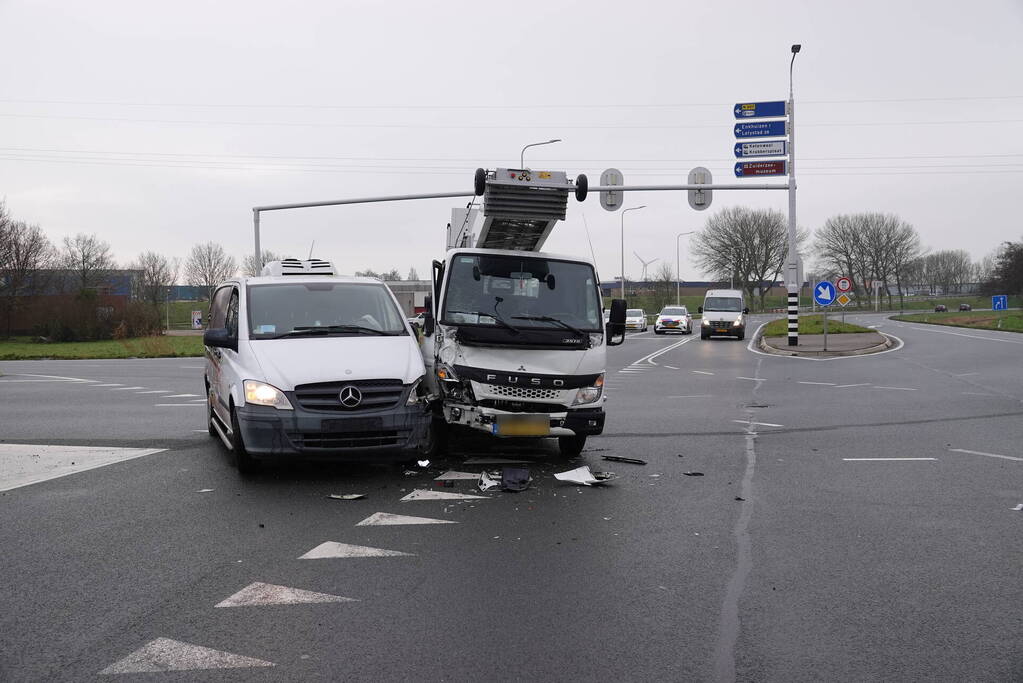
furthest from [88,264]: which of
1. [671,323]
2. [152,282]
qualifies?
[671,323]

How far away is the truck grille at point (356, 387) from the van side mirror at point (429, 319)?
1256 millimetres

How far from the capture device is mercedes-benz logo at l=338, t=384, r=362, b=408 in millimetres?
7297

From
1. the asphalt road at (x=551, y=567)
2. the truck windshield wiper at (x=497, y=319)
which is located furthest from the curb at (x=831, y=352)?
the truck windshield wiper at (x=497, y=319)

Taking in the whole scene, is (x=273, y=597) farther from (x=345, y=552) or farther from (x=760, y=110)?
(x=760, y=110)

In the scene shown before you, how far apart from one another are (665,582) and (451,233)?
9.03 metres

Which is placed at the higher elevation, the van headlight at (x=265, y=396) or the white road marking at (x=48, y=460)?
the van headlight at (x=265, y=396)

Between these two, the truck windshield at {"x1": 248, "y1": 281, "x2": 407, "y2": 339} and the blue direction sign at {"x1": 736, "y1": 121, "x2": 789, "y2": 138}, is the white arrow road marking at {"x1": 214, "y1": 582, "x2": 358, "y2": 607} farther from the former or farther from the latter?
the blue direction sign at {"x1": 736, "y1": 121, "x2": 789, "y2": 138}

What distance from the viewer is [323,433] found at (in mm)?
7230

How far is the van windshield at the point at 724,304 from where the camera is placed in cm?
3875

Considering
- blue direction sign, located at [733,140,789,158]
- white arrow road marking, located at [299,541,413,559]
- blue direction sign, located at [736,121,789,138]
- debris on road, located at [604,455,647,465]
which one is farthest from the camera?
blue direction sign, located at [736,121,789,138]

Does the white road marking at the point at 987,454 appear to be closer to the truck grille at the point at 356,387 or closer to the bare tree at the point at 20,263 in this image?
the truck grille at the point at 356,387

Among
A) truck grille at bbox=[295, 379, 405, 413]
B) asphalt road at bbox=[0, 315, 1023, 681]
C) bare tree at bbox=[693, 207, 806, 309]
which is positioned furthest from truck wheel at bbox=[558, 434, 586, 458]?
bare tree at bbox=[693, 207, 806, 309]

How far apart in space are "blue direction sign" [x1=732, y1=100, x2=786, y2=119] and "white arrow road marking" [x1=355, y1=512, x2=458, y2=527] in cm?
2768

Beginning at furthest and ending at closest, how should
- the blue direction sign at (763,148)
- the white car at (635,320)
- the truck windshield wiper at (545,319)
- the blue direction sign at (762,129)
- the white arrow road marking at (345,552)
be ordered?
1. the white car at (635,320)
2. the blue direction sign at (762,129)
3. the blue direction sign at (763,148)
4. the truck windshield wiper at (545,319)
5. the white arrow road marking at (345,552)
